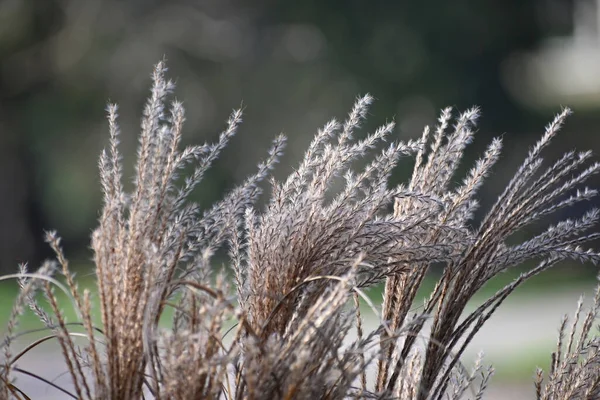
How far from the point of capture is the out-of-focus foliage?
28.5 feet

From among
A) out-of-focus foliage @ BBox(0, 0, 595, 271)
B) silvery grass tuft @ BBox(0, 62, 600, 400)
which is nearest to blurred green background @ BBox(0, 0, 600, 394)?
out-of-focus foliage @ BBox(0, 0, 595, 271)

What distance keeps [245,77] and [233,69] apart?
0.17 meters

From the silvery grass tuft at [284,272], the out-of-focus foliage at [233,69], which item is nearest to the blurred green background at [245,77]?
the out-of-focus foliage at [233,69]

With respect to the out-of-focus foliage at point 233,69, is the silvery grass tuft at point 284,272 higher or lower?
lower

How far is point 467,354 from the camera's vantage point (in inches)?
244

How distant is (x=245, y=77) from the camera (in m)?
9.01

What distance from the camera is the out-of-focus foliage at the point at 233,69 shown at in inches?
342

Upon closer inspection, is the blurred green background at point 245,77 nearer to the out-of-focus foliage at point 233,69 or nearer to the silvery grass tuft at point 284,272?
the out-of-focus foliage at point 233,69

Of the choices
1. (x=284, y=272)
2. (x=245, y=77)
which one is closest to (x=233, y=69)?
(x=245, y=77)

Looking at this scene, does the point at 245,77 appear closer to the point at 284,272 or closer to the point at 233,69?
the point at 233,69

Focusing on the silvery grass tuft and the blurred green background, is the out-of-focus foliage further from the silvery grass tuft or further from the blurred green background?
the silvery grass tuft

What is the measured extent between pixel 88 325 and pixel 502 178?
339 inches

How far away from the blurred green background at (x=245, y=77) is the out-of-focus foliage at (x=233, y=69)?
0.01 metres

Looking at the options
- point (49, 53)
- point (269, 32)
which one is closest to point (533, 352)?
point (269, 32)
